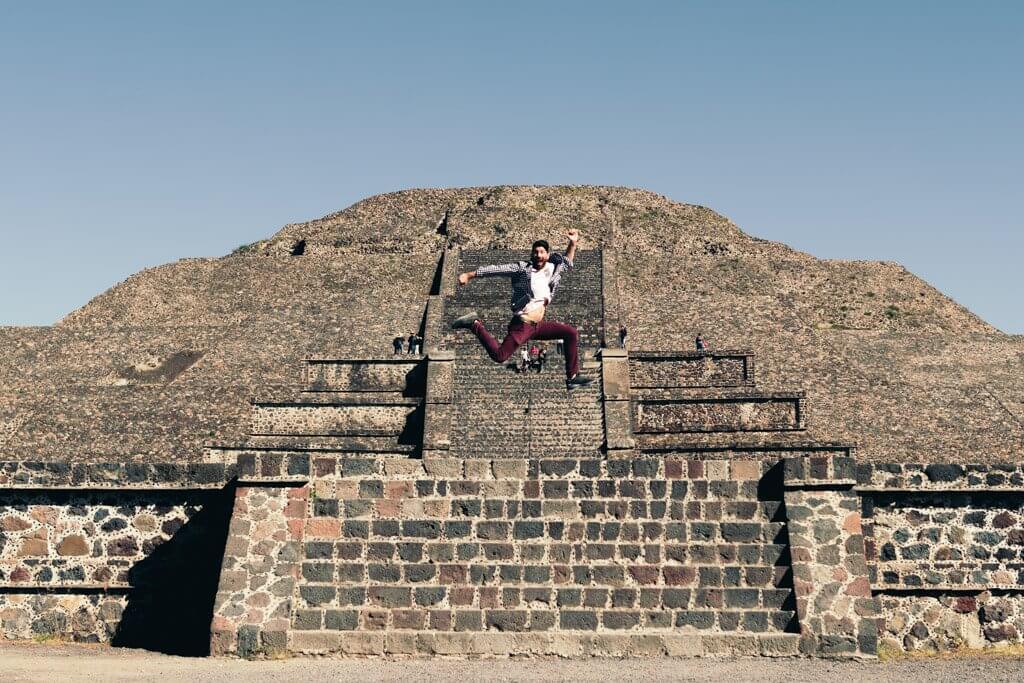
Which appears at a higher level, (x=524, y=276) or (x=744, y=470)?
(x=524, y=276)

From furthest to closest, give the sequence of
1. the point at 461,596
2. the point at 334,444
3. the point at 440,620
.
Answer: the point at 334,444
the point at 461,596
the point at 440,620

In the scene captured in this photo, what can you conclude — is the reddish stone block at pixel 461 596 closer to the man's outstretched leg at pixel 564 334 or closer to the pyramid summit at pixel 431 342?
the man's outstretched leg at pixel 564 334

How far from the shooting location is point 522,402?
88.5ft

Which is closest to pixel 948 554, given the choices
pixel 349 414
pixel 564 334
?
pixel 564 334

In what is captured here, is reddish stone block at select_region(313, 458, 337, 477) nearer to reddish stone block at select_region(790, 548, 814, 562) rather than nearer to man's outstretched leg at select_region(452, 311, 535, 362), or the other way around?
man's outstretched leg at select_region(452, 311, 535, 362)

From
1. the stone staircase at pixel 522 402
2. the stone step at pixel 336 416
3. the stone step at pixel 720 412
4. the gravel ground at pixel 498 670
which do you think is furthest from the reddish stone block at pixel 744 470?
the stone step at pixel 336 416

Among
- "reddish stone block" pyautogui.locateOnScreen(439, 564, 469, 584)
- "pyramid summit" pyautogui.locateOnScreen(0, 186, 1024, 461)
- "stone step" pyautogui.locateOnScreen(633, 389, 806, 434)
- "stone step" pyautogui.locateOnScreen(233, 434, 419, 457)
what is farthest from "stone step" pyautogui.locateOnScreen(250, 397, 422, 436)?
"reddish stone block" pyautogui.locateOnScreen(439, 564, 469, 584)

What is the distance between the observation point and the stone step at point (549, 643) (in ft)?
38.2

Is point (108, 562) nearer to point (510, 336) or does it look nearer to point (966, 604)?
point (510, 336)

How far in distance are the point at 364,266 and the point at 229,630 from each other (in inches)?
1057

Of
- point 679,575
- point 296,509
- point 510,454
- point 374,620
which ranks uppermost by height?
point 510,454

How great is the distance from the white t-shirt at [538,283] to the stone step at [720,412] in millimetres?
13748

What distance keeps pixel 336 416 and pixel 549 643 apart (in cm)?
1595

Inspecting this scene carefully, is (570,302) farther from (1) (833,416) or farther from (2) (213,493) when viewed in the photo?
(2) (213,493)
